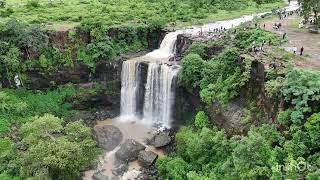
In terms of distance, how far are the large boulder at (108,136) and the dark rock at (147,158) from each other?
3462 millimetres

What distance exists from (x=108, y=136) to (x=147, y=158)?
570 cm

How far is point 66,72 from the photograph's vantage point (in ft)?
149

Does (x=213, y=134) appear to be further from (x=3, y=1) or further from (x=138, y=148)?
(x=3, y=1)

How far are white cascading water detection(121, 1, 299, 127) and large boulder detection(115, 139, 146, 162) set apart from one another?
16.0ft

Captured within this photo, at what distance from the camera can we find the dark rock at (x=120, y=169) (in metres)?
35.4

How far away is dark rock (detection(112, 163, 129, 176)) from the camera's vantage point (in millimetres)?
35447

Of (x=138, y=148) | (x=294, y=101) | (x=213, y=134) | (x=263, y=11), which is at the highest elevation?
(x=263, y=11)

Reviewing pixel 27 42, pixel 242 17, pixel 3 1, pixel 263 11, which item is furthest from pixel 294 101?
pixel 3 1

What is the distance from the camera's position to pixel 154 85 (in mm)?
42812

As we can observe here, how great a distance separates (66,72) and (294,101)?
25691mm

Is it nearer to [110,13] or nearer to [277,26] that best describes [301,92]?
[277,26]

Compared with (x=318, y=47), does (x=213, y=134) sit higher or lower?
lower

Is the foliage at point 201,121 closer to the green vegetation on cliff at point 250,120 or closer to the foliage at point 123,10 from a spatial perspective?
the green vegetation on cliff at point 250,120

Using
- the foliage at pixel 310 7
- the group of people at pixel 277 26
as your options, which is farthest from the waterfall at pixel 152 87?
the foliage at pixel 310 7
